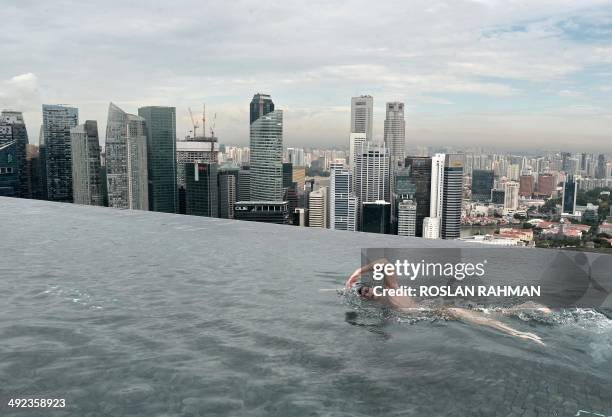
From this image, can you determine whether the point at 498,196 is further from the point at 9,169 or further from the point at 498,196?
the point at 9,169

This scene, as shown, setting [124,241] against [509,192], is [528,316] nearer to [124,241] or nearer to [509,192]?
[124,241]

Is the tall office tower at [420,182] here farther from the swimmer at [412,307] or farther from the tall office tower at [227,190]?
the swimmer at [412,307]

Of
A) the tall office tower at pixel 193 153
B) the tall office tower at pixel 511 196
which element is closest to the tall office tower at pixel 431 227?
the tall office tower at pixel 511 196

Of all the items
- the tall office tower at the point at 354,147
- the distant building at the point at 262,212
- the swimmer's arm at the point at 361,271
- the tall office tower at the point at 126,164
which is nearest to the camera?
the swimmer's arm at the point at 361,271

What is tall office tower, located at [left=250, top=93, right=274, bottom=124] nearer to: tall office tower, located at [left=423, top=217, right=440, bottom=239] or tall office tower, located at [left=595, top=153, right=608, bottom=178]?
tall office tower, located at [left=423, top=217, right=440, bottom=239]

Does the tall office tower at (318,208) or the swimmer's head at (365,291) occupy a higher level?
the swimmer's head at (365,291)

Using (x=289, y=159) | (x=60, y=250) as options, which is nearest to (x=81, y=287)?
(x=60, y=250)

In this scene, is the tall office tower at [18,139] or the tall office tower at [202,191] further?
the tall office tower at [202,191]

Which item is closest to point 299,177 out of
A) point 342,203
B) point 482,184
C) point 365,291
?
point 342,203
